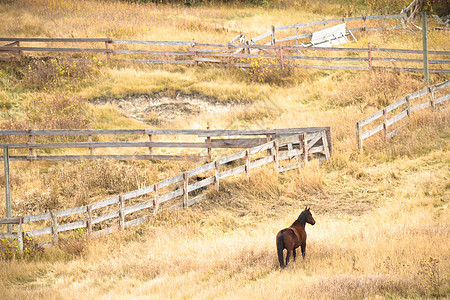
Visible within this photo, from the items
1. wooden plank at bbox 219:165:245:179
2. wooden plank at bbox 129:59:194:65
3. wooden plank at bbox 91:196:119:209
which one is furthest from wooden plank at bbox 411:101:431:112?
wooden plank at bbox 129:59:194:65

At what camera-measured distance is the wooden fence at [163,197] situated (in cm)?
1189

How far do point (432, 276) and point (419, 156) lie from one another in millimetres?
7635

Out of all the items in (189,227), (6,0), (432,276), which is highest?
(6,0)

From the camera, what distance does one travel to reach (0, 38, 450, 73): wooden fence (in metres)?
22.3

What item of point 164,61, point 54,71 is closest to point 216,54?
point 164,61

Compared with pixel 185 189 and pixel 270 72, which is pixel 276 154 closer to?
pixel 185 189

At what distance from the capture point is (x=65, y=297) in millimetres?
9023

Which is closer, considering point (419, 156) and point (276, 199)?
point (276, 199)

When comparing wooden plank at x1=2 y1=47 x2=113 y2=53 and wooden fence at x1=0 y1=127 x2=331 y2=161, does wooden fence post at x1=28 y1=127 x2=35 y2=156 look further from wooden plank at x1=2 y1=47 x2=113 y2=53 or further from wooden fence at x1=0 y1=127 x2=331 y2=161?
wooden plank at x1=2 y1=47 x2=113 y2=53

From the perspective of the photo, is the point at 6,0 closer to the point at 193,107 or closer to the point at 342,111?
the point at 193,107

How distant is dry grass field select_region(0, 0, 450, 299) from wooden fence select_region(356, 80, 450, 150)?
11.7 inches

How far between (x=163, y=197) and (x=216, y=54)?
40.2 feet

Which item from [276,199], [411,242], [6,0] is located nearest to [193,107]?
[276,199]

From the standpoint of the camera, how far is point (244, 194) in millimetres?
13570
